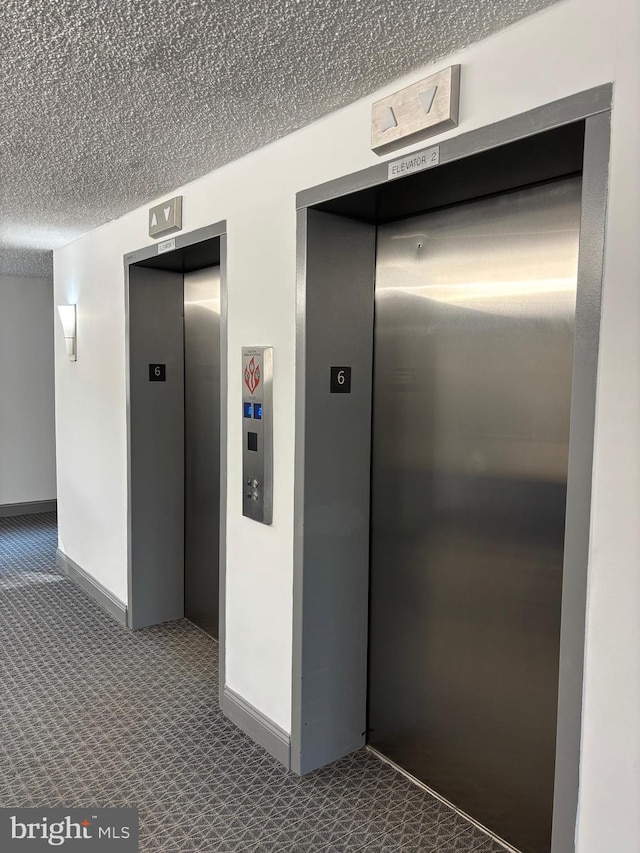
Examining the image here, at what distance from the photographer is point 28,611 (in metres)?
4.55

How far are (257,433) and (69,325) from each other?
2.79 m

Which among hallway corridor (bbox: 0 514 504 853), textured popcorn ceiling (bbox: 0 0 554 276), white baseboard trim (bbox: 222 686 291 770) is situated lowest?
hallway corridor (bbox: 0 514 504 853)

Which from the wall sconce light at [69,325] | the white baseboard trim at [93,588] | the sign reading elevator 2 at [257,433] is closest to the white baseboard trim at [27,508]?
the white baseboard trim at [93,588]

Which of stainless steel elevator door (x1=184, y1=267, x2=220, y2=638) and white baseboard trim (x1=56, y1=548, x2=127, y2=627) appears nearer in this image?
stainless steel elevator door (x1=184, y1=267, x2=220, y2=638)

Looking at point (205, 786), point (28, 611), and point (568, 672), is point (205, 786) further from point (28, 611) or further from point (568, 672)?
point (28, 611)

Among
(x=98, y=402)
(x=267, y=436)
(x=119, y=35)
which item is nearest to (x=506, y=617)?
(x=267, y=436)

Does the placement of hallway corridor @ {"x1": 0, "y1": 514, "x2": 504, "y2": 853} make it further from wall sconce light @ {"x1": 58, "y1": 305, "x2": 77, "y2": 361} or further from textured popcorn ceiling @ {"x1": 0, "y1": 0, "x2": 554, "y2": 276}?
textured popcorn ceiling @ {"x1": 0, "y1": 0, "x2": 554, "y2": 276}

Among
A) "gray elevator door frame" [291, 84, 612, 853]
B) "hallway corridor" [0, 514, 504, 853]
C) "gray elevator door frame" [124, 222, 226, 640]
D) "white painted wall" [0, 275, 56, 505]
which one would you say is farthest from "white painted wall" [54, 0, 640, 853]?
"white painted wall" [0, 275, 56, 505]

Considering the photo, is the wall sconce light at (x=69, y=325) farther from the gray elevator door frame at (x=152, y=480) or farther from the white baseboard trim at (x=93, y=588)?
the white baseboard trim at (x=93, y=588)

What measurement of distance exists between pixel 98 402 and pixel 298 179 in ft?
8.74

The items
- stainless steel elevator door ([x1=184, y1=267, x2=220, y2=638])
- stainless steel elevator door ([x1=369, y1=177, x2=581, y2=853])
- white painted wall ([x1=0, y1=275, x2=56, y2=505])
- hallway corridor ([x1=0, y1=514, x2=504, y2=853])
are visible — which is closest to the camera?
stainless steel elevator door ([x1=369, y1=177, x2=581, y2=853])

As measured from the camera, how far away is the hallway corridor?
2.44 metres

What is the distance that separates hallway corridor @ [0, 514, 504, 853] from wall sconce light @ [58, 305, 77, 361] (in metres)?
2.13

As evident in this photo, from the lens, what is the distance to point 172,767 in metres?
2.83
